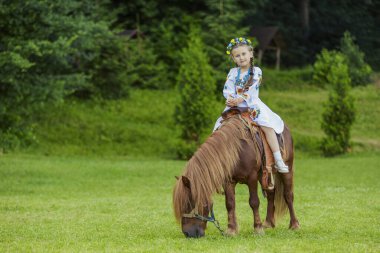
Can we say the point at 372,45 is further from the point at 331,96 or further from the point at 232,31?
the point at 331,96

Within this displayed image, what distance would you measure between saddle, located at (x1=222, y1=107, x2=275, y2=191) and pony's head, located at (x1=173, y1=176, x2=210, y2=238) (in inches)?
47.8

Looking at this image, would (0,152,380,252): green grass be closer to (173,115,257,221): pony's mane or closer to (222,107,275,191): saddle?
(173,115,257,221): pony's mane

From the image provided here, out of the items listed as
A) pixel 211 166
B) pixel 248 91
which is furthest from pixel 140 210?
pixel 211 166

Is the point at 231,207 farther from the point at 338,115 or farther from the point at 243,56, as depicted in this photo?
the point at 338,115

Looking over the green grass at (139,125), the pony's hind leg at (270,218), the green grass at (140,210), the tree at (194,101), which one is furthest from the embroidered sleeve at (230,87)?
the green grass at (139,125)

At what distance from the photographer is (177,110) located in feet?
92.8

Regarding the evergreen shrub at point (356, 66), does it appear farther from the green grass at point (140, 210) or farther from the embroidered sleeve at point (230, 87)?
the embroidered sleeve at point (230, 87)

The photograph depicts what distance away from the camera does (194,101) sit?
27688mm

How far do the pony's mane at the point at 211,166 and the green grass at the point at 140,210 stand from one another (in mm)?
517

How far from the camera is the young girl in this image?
8648 millimetres

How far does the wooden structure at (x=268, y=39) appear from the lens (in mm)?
44062

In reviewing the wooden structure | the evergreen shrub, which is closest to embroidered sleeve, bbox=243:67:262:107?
the evergreen shrub

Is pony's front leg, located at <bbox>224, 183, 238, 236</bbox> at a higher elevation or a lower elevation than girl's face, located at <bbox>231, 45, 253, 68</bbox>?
lower

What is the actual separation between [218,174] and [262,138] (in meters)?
1.09
